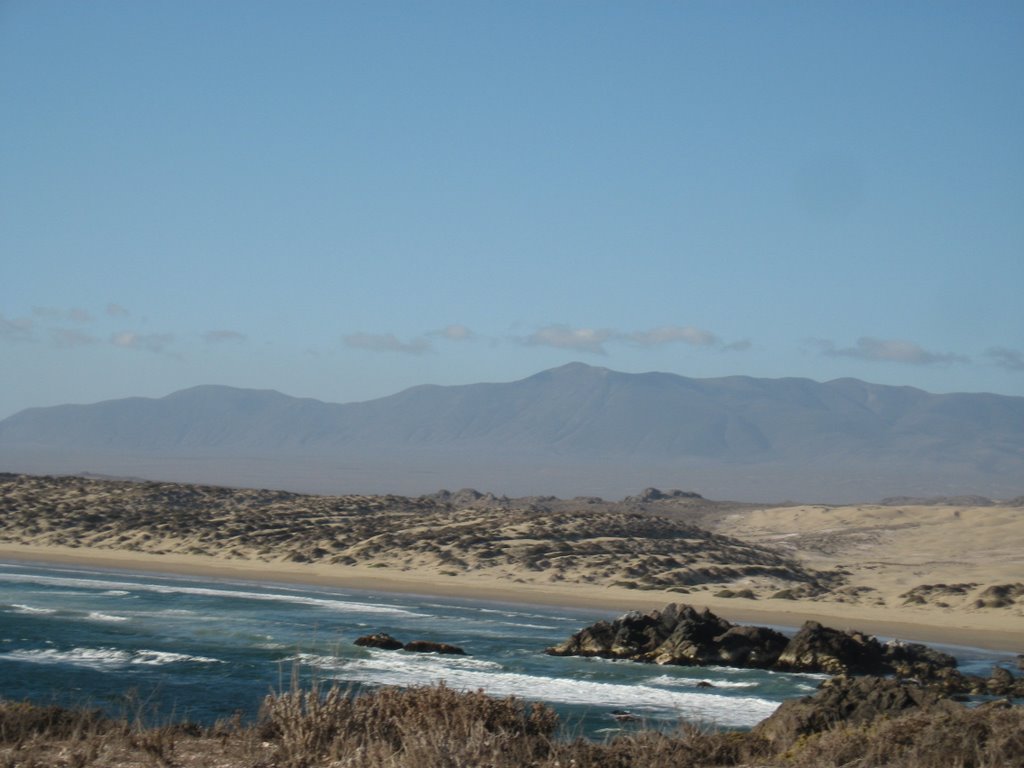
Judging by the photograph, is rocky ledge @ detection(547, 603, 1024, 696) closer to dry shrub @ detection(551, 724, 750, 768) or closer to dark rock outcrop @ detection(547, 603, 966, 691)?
Result: dark rock outcrop @ detection(547, 603, 966, 691)

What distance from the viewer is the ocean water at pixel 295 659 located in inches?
714

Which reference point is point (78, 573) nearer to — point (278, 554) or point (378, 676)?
point (278, 554)

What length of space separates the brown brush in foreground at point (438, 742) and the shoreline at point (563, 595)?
1857cm

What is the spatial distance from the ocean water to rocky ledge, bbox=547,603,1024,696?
653mm

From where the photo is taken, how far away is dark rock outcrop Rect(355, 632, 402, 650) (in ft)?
79.3

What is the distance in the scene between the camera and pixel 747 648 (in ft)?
80.0

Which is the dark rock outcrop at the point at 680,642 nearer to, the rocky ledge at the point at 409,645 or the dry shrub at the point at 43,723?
the rocky ledge at the point at 409,645

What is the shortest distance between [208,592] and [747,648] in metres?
15.9

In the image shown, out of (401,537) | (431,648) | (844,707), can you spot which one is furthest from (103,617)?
(401,537)

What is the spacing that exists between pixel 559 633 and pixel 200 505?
33.3 meters

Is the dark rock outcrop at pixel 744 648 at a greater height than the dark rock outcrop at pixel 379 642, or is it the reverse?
the dark rock outcrop at pixel 744 648

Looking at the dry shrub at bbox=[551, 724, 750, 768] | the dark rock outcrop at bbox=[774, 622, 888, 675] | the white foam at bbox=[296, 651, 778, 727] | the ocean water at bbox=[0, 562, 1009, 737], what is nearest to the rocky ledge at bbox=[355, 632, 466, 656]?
the ocean water at bbox=[0, 562, 1009, 737]

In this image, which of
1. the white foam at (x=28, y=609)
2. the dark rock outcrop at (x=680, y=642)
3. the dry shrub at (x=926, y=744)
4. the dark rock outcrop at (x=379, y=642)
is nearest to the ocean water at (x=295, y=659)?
the white foam at (x=28, y=609)

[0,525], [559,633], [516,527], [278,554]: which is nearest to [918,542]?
[516,527]
